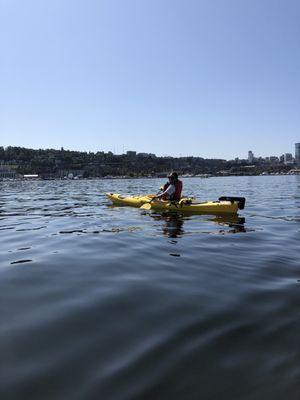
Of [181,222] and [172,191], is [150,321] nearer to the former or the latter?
[181,222]

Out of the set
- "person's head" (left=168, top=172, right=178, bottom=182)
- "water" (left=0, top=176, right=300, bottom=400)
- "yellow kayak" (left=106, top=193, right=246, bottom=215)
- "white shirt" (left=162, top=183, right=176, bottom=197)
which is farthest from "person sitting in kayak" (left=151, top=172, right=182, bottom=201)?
"water" (left=0, top=176, right=300, bottom=400)

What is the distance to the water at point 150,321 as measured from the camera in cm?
328

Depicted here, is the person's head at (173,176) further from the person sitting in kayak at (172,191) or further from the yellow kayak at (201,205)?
the yellow kayak at (201,205)

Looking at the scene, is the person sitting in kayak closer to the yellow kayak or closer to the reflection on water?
the yellow kayak

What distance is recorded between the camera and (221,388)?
125 inches

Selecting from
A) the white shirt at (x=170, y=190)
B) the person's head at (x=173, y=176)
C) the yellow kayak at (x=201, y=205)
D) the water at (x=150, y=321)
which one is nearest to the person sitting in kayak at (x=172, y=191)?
the white shirt at (x=170, y=190)

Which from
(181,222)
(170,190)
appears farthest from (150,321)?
(170,190)

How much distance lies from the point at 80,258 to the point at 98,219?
6923 millimetres

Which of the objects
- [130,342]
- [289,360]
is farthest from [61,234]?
[289,360]

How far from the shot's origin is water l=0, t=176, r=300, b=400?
3.28 m

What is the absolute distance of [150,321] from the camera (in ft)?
15.1

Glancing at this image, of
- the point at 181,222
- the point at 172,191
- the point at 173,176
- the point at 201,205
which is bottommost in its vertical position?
the point at 181,222

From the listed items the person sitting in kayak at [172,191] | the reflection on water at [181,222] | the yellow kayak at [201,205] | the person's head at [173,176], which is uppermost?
the person's head at [173,176]

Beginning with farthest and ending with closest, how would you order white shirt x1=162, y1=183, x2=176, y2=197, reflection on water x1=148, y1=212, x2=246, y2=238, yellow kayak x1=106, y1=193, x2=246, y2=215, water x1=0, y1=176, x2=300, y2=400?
white shirt x1=162, y1=183, x2=176, y2=197 → yellow kayak x1=106, y1=193, x2=246, y2=215 → reflection on water x1=148, y1=212, x2=246, y2=238 → water x1=0, y1=176, x2=300, y2=400
